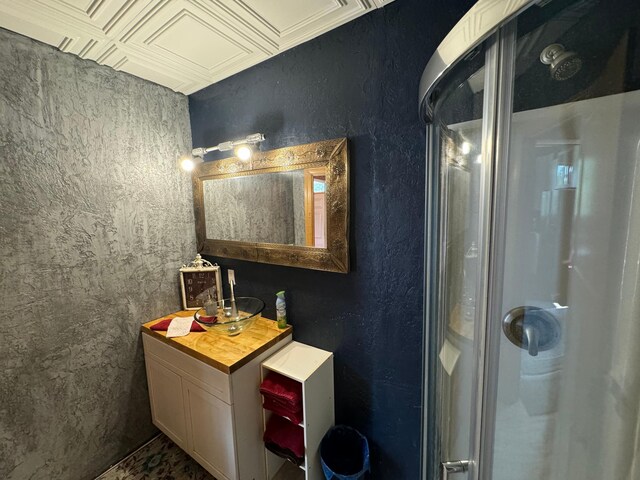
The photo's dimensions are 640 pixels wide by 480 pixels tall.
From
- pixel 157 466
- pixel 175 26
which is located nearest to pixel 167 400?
pixel 157 466

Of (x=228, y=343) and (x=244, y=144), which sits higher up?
(x=244, y=144)

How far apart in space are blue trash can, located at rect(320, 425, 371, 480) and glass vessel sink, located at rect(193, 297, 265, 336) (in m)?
0.71

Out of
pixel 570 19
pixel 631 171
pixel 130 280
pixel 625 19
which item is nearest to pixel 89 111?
pixel 130 280

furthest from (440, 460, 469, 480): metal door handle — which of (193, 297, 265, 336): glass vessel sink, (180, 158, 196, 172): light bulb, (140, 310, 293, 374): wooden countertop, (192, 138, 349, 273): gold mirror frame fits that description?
(180, 158, 196, 172): light bulb

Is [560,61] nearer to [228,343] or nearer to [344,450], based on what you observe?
[228,343]

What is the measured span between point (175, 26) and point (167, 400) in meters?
1.93

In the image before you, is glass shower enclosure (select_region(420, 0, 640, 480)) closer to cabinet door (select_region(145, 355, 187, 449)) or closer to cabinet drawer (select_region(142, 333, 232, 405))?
cabinet drawer (select_region(142, 333, 232, 405))

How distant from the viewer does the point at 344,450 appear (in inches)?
53.1

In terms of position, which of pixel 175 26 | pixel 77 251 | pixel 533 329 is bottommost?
pixel 533 329

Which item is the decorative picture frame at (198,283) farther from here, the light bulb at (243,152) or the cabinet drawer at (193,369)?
the light bulb at (243,152)

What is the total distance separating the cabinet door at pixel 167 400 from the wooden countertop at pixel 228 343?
0.68 feet

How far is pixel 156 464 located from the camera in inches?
58.1

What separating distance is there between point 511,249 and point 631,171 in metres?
0.34

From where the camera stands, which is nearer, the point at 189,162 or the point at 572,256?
the point at 572,256
